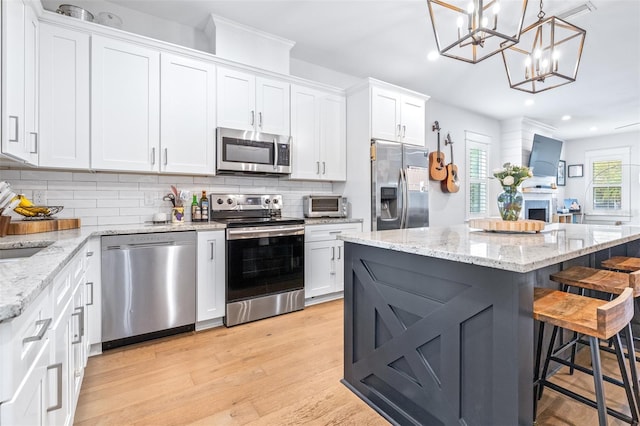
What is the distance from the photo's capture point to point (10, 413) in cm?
72

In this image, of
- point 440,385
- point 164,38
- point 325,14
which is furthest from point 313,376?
point 164,38

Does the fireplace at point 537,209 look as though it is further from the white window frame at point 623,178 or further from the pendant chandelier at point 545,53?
the pendant chandelier at point 545,53

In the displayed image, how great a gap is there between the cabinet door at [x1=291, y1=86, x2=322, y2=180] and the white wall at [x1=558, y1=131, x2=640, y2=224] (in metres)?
7.59

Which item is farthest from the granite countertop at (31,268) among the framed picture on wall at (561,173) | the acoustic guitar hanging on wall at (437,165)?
the framed picture on wall at (561,173)

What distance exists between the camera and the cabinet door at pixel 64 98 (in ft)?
7.74

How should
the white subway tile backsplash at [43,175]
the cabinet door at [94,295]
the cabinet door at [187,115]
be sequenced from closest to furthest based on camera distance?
the cabinet door at [94,295] < the white subway tile backsplash at [43,175] < the cabinet door at [187,115]

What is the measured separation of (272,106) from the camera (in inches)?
134

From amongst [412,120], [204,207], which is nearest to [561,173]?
[412,120]

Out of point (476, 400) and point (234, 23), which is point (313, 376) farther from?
point (234, 23)

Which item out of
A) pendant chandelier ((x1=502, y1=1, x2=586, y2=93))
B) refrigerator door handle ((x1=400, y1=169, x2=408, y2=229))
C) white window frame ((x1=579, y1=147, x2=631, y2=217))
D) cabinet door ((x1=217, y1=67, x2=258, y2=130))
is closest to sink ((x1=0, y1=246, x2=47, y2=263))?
cabinet door ((x1=217, y1=67, x2=258, y2=130))

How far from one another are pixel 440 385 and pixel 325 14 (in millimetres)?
3115

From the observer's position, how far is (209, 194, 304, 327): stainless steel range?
2.88 m

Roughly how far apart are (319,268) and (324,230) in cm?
42

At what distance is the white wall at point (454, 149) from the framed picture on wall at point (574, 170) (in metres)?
3.51
